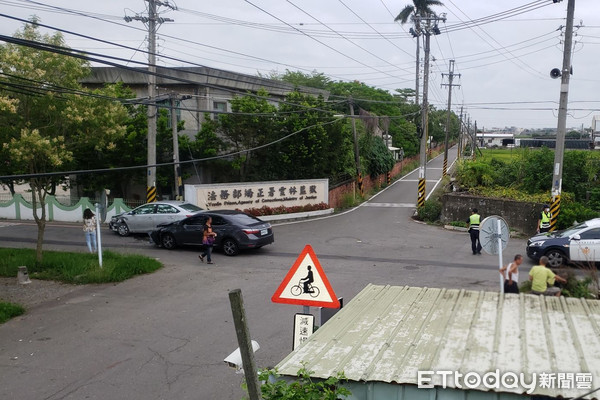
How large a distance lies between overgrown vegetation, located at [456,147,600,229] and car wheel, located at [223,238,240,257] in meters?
13.1

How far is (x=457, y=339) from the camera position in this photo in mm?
4684

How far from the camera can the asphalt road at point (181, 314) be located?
26.5 ft

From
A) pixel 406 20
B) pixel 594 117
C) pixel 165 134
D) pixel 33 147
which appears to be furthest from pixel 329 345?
pixel 594 117

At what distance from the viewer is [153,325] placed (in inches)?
424

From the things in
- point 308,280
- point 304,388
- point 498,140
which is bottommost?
point 304,388

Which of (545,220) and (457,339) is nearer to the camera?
(457,339)

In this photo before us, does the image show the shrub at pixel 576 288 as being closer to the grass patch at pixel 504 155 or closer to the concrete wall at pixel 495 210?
the concrete wall at pixel 495 210

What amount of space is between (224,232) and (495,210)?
1306 cm

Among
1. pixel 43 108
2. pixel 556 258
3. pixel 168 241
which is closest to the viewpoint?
pixel 43 108

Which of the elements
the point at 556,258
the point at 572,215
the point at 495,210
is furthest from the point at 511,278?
the point at 495,210

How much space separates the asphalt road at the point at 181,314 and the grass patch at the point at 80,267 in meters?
0.43

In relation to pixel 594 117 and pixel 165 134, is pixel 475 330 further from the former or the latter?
pixel 594 117

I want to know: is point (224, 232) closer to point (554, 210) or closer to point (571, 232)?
point (571, 232)

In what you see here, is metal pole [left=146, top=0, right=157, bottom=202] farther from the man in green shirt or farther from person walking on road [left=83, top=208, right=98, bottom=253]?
the man in green shirt
